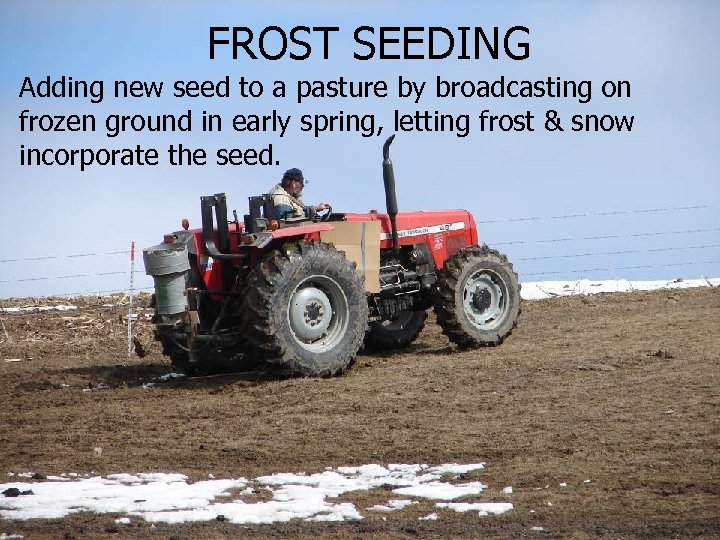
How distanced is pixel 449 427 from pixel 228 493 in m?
2.17

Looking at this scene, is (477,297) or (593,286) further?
(593,286)

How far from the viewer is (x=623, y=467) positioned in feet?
22.1

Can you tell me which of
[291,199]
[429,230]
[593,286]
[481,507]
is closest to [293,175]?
[291,199]

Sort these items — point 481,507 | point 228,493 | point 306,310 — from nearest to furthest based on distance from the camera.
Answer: point 481,507 < point 228,493 < point 306,310

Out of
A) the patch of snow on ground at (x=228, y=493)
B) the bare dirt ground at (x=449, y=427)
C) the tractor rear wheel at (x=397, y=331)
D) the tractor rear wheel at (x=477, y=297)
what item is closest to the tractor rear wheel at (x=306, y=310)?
the bare dirt ground at (x=449, y=427)

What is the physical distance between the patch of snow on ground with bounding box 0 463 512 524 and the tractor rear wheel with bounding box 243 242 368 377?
10.3 feet

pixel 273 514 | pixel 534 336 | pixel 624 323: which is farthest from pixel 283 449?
pixel 624 323

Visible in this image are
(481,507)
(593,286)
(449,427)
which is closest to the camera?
(481,507)

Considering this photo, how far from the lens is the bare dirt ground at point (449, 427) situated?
584 centimetres

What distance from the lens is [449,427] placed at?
810cm

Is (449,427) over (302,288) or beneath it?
beneath

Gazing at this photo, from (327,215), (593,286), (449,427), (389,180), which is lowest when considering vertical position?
(449,427)

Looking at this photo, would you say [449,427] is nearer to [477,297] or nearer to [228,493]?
[228,493]

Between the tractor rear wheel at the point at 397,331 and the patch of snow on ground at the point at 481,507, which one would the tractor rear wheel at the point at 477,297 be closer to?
the tractor rear wheel at the point at 397,331
